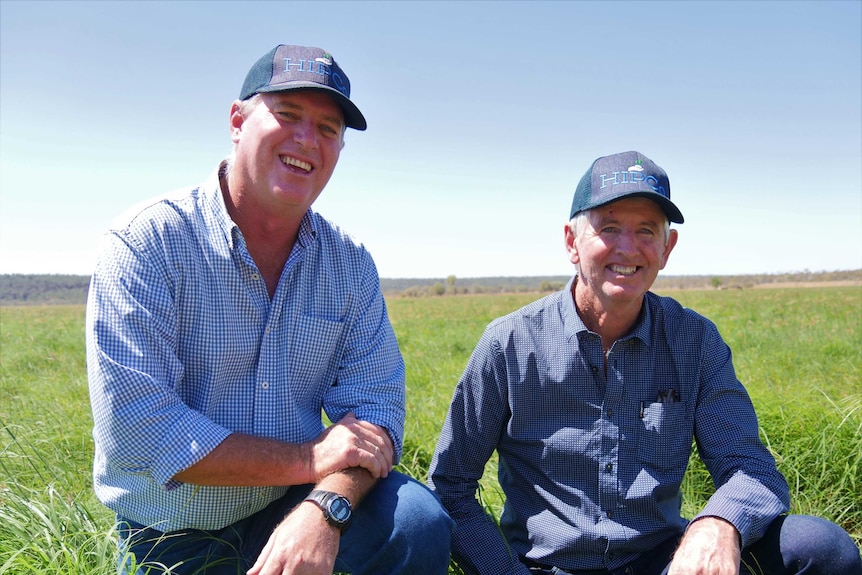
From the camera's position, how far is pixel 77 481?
10.9 ft

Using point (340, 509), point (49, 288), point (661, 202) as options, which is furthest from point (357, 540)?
point (49, 288)

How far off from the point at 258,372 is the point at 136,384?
38cm

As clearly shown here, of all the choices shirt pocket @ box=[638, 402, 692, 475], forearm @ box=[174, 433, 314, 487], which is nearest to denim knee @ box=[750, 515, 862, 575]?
shirt pocket @ box=[638, 402, 692, 475]

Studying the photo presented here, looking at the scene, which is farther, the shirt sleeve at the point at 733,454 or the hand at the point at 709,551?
the shirt sleeve at the point at 733,454

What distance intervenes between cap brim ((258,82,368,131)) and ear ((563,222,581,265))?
0.88 metres

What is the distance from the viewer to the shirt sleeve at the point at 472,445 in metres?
2.33

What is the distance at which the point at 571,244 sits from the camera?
2555 mm

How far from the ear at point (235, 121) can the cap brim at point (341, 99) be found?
186mm

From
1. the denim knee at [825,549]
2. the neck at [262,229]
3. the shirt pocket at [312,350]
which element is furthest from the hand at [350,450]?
the denim knee at [825,549]

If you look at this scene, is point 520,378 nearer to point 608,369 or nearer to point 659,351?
point 608,369

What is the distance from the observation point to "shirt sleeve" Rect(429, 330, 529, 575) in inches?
91.8

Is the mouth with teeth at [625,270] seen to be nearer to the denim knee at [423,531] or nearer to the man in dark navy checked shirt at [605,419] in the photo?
the man in dark navy checked shirt at [605,419]

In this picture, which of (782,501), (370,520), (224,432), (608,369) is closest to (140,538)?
(224,432)

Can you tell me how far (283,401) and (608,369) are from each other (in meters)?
1.15
